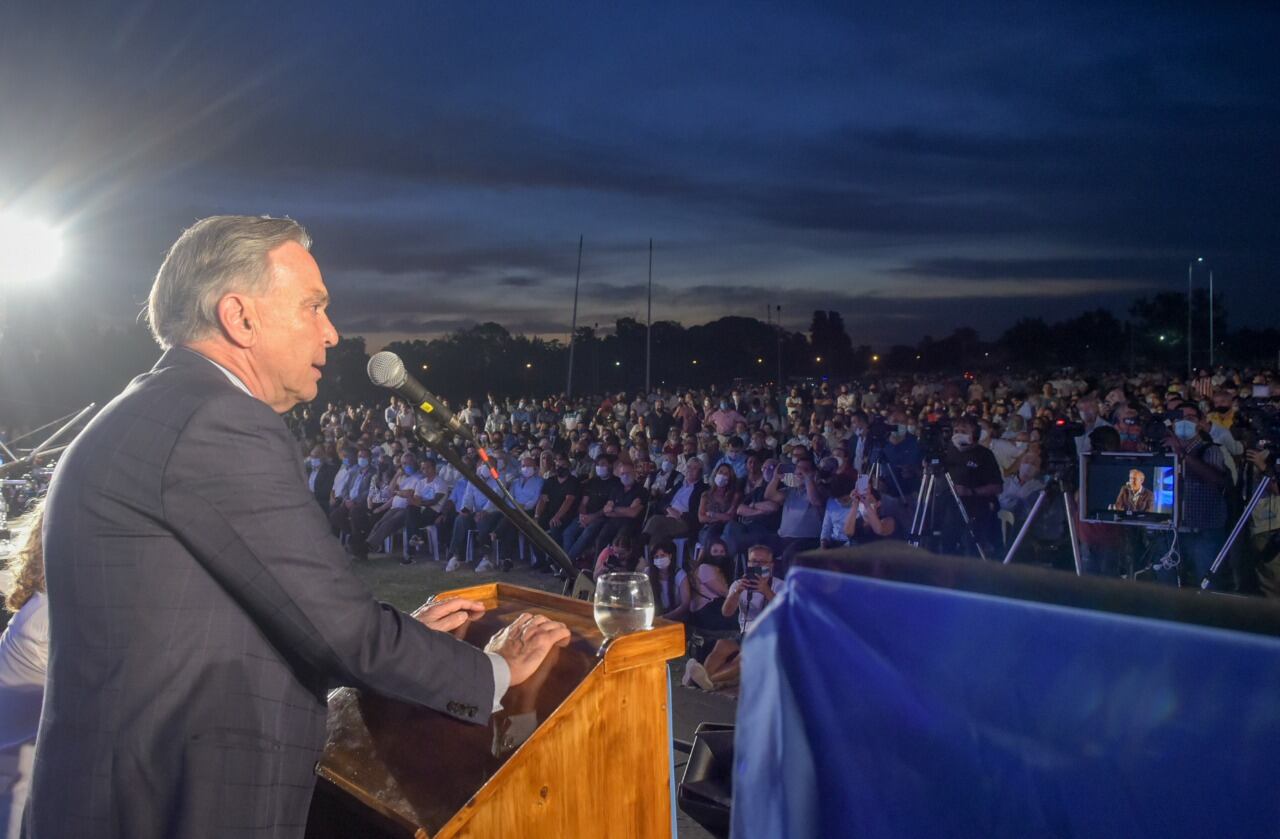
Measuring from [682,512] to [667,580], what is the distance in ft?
3.42

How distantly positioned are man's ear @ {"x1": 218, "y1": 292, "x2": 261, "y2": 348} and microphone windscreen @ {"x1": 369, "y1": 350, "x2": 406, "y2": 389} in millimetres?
516

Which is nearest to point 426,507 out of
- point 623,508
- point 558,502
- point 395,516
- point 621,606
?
point 395,516

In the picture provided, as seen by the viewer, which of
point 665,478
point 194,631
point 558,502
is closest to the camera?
point 194,631

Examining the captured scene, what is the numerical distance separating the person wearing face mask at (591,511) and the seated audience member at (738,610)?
8.20 feet

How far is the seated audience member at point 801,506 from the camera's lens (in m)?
7.45

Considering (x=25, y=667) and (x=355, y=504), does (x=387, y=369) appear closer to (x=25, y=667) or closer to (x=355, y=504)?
(x=25, y=667)

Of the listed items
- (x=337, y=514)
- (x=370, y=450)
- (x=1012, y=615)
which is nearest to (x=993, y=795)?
(x=1012, y=615)

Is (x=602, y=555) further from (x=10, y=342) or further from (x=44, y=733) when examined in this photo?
(x=10, y=342)

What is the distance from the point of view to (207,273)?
5.16 ft

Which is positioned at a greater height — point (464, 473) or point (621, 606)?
point (464, 473)

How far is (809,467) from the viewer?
7656mm

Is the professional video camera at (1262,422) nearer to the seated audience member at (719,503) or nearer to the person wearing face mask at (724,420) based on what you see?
the seated audience member at (719,503)

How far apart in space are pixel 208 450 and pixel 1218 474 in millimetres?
7056

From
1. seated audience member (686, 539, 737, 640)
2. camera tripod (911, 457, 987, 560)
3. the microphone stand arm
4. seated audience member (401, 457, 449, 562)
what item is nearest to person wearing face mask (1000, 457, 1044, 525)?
camera tripod (911, 457, 987, 560)
